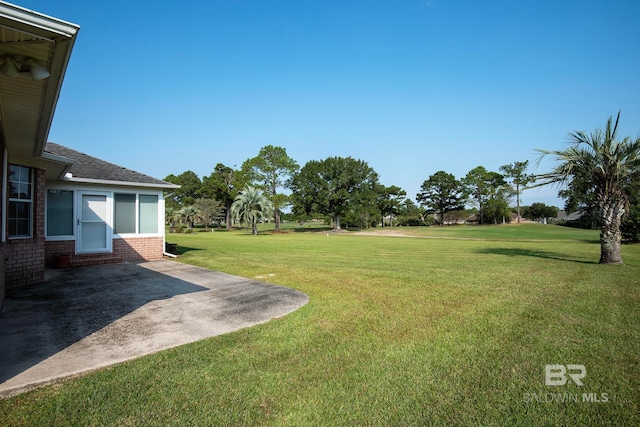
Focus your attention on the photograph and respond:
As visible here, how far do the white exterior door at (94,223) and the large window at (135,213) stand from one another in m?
0.30

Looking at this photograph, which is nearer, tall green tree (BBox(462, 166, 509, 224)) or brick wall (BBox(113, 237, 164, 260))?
brick wall (BBox(113, 237, 164, 260))

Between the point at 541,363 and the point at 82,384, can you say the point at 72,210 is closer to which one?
the point at 82,384

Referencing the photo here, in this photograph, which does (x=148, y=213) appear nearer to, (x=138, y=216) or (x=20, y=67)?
(x=138, y=216)

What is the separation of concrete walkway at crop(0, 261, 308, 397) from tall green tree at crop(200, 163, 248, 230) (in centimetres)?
4341

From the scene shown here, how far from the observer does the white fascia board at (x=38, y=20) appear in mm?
2428

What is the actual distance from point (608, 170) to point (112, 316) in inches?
564

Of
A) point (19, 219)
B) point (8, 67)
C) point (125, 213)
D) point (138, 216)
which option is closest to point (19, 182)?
point (19, 219)

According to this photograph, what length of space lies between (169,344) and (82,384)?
0.98 metres

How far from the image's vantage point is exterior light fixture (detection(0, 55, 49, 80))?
3.07m

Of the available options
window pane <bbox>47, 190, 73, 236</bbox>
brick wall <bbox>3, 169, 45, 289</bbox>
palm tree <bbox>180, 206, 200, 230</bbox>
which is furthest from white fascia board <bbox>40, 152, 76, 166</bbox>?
palm tree <bbox>180, 206, 200, 230</bbox>

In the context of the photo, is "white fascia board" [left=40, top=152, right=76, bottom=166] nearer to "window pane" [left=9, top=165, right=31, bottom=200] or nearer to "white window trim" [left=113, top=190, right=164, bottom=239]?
"window pane" [left=9, top=165, right=31, bottom=200]

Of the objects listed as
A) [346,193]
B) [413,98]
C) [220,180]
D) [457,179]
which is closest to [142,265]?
[413,98]

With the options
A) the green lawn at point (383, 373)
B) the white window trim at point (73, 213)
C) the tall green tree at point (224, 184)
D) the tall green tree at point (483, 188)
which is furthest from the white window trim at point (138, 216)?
the tall green tree at point (483, 188)

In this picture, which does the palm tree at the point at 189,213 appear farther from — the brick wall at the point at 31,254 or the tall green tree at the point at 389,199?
the brick wall at the point at 31,254
